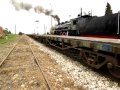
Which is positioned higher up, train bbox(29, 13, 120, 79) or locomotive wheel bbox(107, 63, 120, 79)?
train bbox(29, 13, 120, 79)

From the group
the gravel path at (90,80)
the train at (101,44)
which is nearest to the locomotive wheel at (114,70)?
the train at (101,44)

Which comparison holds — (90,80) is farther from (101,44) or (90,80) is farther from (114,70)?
(101,44)

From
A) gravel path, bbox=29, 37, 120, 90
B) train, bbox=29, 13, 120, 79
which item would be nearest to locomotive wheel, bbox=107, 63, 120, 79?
train, bbox=29, 13, 120, 79

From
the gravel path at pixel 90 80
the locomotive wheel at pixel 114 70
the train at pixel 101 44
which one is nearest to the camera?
the gravel path at pixel 90 80

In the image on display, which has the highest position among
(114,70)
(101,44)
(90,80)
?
(101,44)

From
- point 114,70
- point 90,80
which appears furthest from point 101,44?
point 90,80

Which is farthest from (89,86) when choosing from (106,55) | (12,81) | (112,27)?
(112,27)

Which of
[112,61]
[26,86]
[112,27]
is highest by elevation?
[112,27]

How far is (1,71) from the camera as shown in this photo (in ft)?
25.4

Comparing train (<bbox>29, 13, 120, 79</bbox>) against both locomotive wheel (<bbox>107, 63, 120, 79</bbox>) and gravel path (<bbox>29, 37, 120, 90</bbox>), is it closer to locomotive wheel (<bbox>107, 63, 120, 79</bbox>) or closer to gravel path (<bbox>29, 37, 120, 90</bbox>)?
locomotive wheel (<bbox>107, 63, 120, 79</bbox>)

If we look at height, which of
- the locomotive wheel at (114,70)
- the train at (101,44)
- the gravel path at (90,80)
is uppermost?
the train at (101,44)

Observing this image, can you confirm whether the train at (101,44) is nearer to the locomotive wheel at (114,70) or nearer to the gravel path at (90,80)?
the locomotive wheel at (114,70)

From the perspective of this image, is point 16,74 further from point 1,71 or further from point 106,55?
point 106,55

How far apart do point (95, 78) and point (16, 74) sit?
279 centimetres
